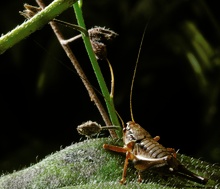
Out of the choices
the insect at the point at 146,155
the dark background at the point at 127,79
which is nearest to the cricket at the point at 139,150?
the insect at the point at 146,155

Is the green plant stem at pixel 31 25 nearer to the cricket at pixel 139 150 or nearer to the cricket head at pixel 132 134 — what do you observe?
the cricket at pixel 139 150

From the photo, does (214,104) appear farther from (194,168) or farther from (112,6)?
(194,168)

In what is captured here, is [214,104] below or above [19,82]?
below

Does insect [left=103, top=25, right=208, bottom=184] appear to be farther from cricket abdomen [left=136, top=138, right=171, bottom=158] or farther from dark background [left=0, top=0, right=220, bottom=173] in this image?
dark background [left=0, top=0, right=220, bottom=173]

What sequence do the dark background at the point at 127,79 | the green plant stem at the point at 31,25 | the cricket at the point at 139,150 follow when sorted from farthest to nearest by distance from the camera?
the dark background at the point at 127,79
the cricket at the point at 139,150
the green plant stem at the point at 31,25

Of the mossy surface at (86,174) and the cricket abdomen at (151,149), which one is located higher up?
the mossy surface at (86,174)

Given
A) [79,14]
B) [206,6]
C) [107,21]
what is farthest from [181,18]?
[79,14]

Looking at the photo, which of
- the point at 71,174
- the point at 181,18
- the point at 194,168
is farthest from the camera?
the point at 181,18
